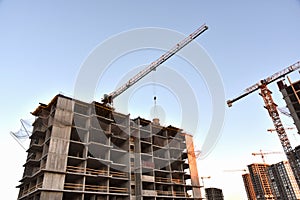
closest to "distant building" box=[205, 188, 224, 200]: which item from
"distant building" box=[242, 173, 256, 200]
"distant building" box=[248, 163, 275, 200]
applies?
"distant building" box=[242, 173, 256, 200]

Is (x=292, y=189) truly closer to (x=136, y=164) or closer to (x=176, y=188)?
(x=176, y=188)

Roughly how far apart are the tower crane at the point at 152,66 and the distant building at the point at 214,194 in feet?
352

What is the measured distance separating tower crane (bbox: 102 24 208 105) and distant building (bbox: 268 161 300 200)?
8317cm

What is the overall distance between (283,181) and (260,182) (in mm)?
27581

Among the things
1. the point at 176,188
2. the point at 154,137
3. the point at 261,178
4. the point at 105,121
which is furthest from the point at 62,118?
the point at 261,178

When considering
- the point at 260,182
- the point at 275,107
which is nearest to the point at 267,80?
the point at 275,107

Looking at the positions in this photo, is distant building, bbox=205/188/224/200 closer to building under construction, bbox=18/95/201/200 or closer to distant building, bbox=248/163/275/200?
distant building, bbox=248/163/275/200

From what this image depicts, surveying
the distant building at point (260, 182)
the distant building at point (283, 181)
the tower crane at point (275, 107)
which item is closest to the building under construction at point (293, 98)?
the tower crane at point (275, 107)

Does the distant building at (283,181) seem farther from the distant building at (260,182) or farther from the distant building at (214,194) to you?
the distant building at (214,194)

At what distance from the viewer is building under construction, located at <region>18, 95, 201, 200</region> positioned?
29.5m

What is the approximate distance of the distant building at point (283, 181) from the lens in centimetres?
9350

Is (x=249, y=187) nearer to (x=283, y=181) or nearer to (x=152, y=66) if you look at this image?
(x=283, y=181)

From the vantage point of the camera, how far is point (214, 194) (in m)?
133

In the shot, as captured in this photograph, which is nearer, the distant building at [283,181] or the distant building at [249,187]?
the distant building at [283,181]
